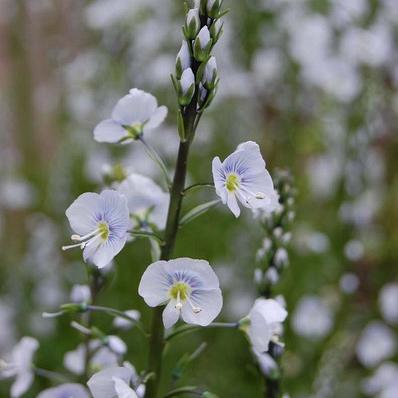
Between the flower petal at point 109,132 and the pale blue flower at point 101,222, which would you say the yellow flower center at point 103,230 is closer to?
the pale blue flower at point 101,222

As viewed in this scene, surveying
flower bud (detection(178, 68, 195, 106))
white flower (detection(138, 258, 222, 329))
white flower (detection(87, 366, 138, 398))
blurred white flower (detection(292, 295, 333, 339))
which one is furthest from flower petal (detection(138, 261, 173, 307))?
blurred white flower (detection(292, 295, 333, 339))

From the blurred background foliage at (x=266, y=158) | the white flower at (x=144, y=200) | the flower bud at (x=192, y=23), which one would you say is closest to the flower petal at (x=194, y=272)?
the white flower at (x=144, y=200)

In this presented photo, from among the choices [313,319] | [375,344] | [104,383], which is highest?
[104,383]

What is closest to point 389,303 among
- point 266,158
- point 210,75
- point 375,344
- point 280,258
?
point 375,344

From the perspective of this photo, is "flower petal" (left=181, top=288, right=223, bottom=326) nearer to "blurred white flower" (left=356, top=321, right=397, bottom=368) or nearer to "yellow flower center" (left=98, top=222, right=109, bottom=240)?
"yellow flower center" (left=98, top=222, right=109, bottom=240)

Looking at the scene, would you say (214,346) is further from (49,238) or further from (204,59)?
(204,59)

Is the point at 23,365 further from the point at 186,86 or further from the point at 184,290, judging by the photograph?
the point at 186,86
